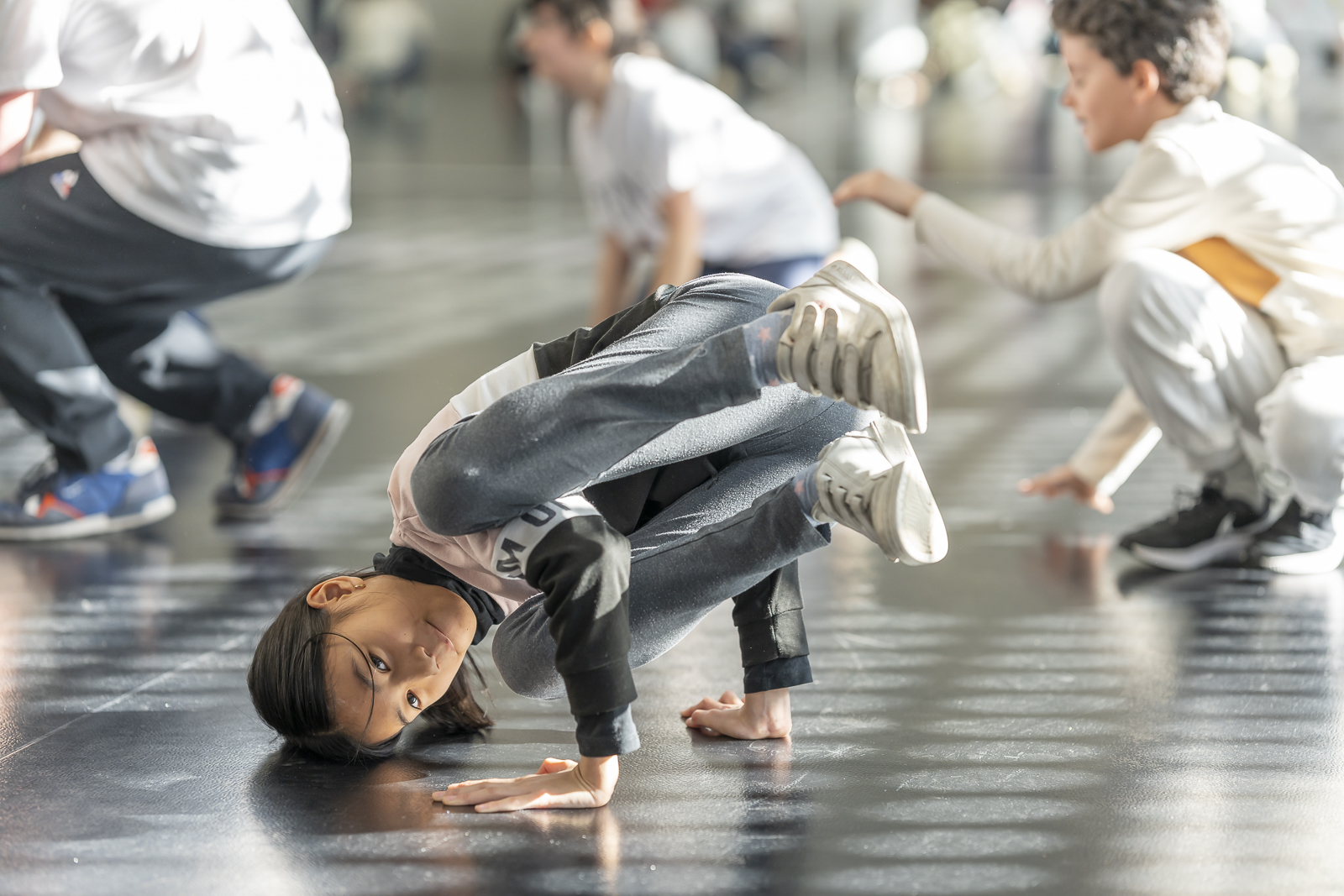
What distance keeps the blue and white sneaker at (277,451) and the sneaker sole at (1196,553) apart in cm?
137

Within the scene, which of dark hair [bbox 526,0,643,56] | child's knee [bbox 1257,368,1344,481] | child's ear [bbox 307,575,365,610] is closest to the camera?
child's ear [bbox 307,575,365,610]

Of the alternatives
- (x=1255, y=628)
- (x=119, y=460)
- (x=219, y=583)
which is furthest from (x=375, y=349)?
(x=1255, y=628)

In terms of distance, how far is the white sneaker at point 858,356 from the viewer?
1202 mm

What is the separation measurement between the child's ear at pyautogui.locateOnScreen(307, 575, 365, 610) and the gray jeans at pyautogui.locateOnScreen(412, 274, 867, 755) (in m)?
0.15

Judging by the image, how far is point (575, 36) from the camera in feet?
10.0

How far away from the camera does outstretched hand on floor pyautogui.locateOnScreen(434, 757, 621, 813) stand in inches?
51.3

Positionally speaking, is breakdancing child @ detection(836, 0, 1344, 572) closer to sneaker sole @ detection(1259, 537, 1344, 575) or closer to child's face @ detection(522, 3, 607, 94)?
sneaker sole @ detection(1259, 537, 1344, 575)

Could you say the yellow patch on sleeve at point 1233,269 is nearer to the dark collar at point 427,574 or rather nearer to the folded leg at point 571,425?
the folded leg at point 571,425

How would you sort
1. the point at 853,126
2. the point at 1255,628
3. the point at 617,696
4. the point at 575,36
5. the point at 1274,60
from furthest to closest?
1. the point at 853,126
2. the point at 1274,60
3. the point at 575,36
4. the point at 1255,628
5. the point at 617,696

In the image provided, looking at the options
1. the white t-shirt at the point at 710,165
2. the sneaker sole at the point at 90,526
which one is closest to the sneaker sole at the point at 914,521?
the sneaker sole at the point at 90,526

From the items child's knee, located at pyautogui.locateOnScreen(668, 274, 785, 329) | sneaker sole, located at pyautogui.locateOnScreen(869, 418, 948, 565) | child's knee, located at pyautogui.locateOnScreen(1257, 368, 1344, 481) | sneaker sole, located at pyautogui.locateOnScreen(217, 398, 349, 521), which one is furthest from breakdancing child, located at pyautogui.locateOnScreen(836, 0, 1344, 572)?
sneaker sole, located at pyautogui.locateOnScreen(217, 398, 349, 521)

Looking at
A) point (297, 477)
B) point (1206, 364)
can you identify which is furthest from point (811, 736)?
point (297, 477)

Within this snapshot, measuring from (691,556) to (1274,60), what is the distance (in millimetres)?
6275

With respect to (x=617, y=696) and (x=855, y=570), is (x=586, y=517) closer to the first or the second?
(x=617, y=696)
